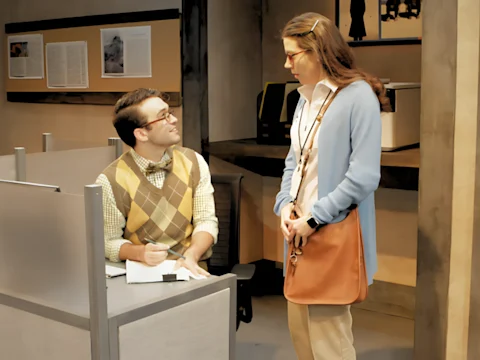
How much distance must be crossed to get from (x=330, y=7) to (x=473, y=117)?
1.57m

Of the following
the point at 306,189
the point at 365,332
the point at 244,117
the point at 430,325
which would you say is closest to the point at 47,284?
the point at 306,189

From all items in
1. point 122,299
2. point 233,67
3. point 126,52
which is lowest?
point 122,299

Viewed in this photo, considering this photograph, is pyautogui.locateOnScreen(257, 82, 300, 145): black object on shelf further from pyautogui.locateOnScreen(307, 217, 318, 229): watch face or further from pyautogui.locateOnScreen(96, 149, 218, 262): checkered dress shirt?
pyautogui.locateOnScreen(307, 217, 318, 229): watch face

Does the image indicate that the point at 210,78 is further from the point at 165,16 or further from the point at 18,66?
the point at 18,66

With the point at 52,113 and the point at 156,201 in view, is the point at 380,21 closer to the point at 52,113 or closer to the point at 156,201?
the point at 156,201

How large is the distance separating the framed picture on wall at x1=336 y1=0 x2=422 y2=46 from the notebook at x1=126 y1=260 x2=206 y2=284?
2022 millimetres

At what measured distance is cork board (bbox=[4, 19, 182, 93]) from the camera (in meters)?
3.93

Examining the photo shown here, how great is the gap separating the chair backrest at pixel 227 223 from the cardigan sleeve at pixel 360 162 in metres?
0.68

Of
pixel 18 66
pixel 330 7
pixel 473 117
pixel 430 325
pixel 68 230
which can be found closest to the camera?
pixel 68 230

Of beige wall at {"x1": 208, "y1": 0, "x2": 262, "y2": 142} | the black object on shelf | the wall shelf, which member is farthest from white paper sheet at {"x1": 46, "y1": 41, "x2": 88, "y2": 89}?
the black object on shelf

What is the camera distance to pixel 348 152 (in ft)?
7.02

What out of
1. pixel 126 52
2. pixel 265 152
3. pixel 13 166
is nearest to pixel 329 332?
pixel 13 166

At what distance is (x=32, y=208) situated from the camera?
186 centimetres

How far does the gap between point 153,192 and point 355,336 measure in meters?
1.64
